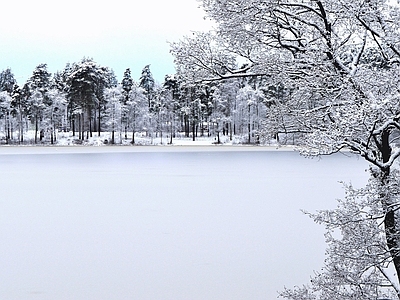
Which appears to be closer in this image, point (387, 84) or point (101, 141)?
point (387, 84)

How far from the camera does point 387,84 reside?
3.04 metres

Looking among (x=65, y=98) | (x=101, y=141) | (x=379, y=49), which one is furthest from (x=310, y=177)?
(x=65, y=98)

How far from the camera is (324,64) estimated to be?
3396 mm

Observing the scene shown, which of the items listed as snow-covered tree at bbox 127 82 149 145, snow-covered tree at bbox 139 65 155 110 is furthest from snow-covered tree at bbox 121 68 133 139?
snow-covered tree at bbox 139 65 155 110

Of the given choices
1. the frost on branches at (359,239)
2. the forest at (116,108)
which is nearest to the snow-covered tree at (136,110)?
the forest at (116,108)

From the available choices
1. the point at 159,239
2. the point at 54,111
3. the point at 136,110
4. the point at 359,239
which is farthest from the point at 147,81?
the point at 359,239

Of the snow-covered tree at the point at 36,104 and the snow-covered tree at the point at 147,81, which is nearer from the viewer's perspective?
the snow-covered tree at the point at 36,104

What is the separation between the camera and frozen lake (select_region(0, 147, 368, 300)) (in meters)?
6.14

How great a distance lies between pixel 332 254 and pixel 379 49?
71.7 inches

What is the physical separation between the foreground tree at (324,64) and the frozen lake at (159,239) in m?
2.85

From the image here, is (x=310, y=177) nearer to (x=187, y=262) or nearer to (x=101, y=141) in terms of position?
(x=187, y=262)

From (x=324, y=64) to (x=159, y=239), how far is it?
5.94 metres

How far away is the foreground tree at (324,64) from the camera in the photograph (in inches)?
122

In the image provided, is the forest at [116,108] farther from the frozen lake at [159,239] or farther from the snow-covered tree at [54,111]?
the frozen lake at [159,239]
